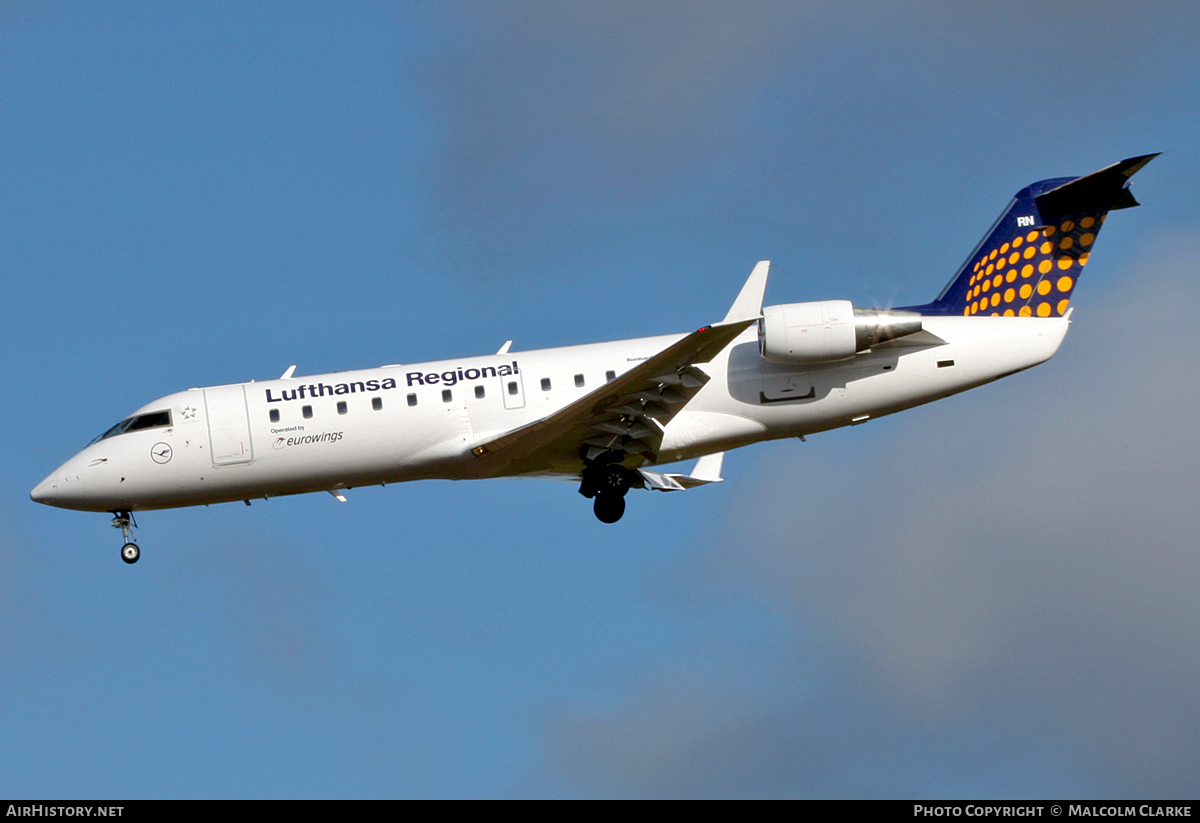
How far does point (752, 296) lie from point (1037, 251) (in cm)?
655

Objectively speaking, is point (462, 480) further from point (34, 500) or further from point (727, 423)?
point (34, 500)

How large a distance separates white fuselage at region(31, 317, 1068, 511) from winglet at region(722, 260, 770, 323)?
173 cm

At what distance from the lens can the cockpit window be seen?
25.8 meters

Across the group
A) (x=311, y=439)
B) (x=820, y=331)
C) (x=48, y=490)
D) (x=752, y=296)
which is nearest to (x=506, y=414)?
(x=311, y=439)

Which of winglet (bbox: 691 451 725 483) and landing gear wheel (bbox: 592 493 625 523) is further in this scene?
winglet (bbox: 691 451 725 483)

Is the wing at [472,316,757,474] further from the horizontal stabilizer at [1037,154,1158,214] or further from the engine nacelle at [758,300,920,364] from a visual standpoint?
the horizontal stabilizer at [1037,154,1158,214]

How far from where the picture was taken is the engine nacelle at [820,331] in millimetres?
24469

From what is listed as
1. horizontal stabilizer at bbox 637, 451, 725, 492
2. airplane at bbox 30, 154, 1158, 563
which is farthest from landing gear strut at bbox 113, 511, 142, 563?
horizontal stabilizer at bbox 637, 451, 725, 492

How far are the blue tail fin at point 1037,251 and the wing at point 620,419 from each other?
18.9 feet

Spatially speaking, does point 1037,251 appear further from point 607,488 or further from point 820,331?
point 607,488

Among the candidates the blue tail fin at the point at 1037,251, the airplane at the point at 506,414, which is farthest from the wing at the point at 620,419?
the blue tail fin at the point at 1037,251

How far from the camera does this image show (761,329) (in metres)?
24.7

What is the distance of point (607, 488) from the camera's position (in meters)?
25.7

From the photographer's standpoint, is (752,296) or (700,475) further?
(700,475)
